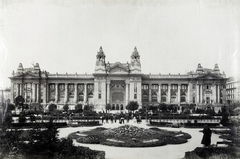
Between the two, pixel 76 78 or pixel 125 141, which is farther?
pixel 76 78

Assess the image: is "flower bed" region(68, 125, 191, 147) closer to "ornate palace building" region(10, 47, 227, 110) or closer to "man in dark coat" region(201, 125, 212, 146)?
"man in dark coat" region(201, 125, 212, 146)

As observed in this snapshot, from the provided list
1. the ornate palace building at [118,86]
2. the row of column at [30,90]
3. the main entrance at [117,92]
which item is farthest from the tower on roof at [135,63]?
the row of column at [30,90]

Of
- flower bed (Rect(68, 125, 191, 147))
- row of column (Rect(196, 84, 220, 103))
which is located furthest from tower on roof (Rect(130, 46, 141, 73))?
flower bed (Rect(68, 125, 191, 147))

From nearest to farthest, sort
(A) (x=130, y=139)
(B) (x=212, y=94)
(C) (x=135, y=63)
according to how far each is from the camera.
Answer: (A) (x=130, y=139) → (C) (x=135, y=63) → (B) (x=212, y=94)

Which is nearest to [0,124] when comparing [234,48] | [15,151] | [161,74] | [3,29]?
[15,151]

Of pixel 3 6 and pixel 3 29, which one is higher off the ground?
pixel 3 6

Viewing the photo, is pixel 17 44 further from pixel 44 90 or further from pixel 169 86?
pixel 169 86

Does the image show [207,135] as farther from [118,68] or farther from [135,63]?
[118,68]

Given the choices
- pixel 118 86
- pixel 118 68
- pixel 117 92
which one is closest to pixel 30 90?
pixel 117 92
